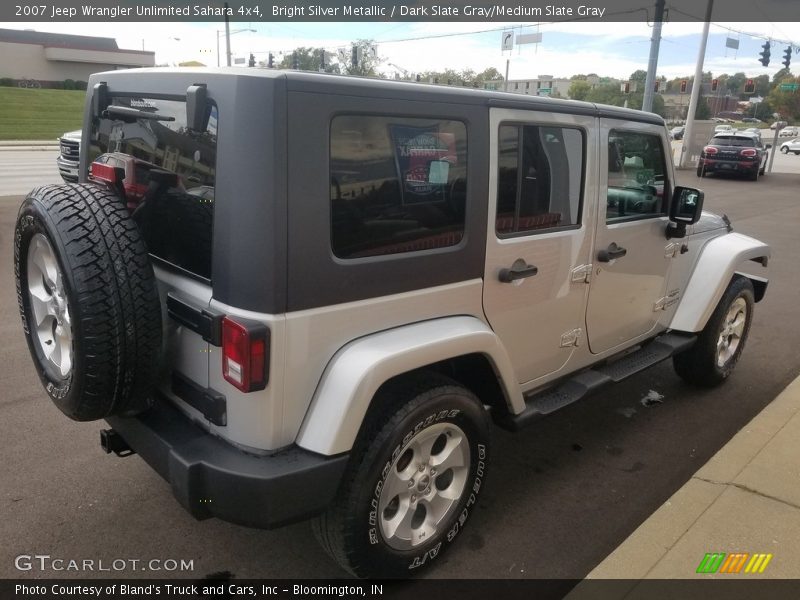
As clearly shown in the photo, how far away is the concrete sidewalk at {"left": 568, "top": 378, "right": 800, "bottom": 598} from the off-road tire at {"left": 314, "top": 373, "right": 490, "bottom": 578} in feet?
2.40

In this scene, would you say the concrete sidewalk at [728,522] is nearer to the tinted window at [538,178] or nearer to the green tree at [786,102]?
the tinted window at [538,178]

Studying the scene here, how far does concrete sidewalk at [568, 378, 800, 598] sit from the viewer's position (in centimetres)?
270

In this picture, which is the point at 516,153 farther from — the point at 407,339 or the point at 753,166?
the point at 753,166

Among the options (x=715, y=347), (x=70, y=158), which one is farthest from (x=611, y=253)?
(x=70, y=158)

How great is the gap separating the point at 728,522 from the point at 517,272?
1544 mm

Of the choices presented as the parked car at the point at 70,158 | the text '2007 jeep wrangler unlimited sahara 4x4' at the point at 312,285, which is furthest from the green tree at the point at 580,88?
the text '2007 jeep wrangler unlimited sahara 4x4' at the point at 312,285

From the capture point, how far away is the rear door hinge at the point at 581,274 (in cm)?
324

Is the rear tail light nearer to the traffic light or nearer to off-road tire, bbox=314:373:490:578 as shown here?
off-road tire, bbox=314:373:490:578

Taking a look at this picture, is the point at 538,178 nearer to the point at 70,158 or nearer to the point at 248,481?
the point at 248,481

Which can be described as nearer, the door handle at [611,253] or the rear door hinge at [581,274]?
the rear door hinge at [581,274]

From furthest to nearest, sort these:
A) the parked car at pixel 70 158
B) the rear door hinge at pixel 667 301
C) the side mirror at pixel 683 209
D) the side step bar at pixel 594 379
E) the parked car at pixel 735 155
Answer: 1. the parked car at pixel 735 155
2. the parked car at pixel 70 158
3. the rear door hinge at pixel 667 301
4. the side mirror at pixel 683 209
5. the side step bar at pixel 594 379

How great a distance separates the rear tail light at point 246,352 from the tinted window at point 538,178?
47.3 inches

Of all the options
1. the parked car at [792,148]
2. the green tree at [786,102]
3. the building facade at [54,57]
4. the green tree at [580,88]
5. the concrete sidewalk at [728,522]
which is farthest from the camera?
the building facade at [54,57]

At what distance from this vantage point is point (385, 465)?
7.89 ft
